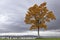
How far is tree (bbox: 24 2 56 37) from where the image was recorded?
180 feet

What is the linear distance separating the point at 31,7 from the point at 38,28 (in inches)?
262

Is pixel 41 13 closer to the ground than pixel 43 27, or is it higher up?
higher up

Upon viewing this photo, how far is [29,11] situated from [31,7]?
1281mm

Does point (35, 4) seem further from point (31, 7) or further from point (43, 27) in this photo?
point (43, 27)

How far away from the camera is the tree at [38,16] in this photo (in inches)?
2161

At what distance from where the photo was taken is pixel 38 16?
55.2 m

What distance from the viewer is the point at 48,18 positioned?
184ft

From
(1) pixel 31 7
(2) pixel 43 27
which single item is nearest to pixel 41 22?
(2) pixel 43 27

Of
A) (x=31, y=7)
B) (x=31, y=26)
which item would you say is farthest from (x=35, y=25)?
(x=31, y=7)

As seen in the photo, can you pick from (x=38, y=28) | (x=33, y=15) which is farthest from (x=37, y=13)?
(x=38, y=28)

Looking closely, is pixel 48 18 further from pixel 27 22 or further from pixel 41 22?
pixel 27 22

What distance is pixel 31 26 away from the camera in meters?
56.8

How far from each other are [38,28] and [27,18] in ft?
14.8

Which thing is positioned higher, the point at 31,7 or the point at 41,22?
the point at 31,7
